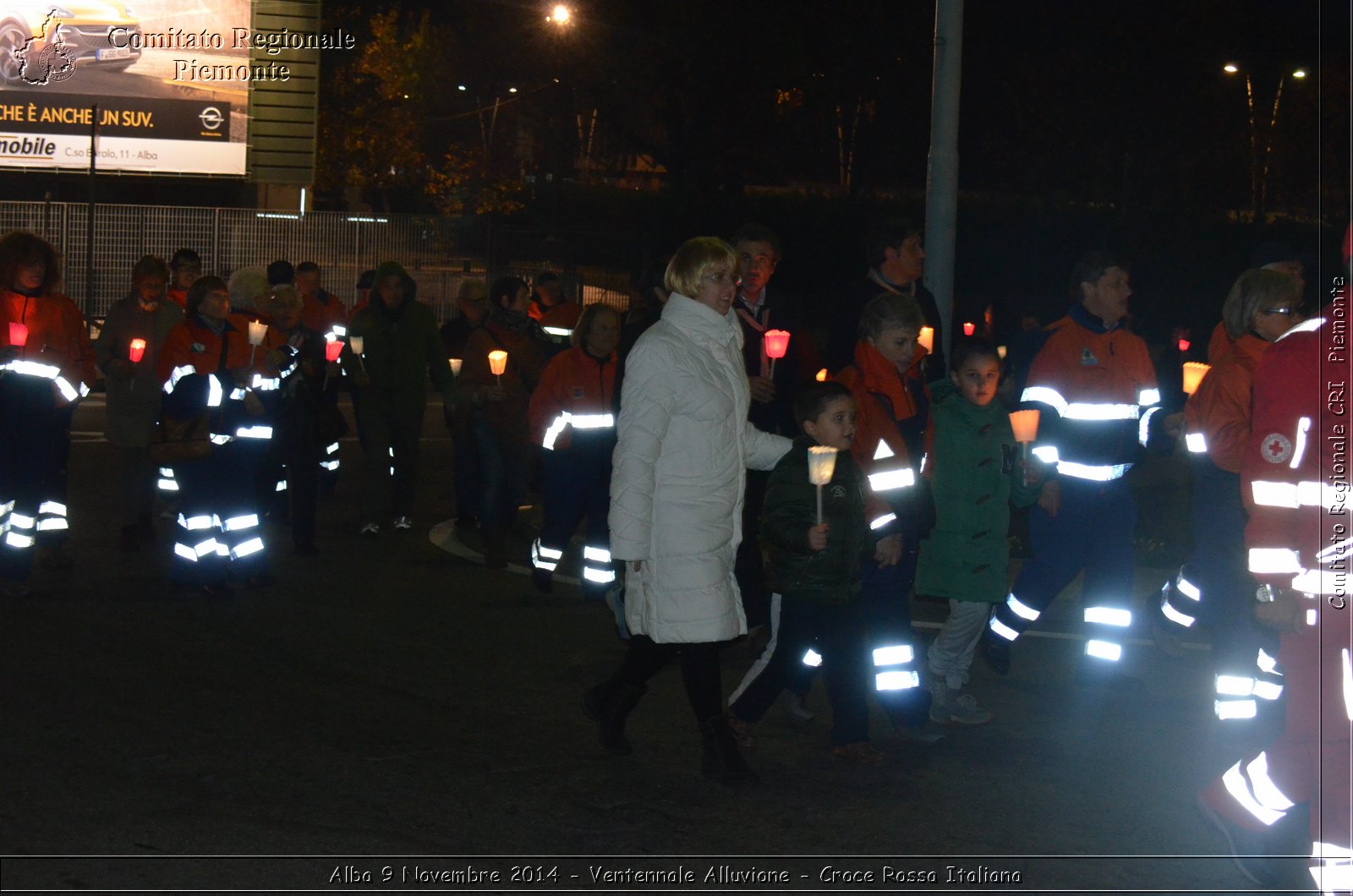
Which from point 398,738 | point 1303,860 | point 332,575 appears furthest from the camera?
point 332,575

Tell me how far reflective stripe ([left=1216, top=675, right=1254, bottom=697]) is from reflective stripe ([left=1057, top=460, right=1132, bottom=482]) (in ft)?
3.68

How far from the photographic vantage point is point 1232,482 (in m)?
6.52

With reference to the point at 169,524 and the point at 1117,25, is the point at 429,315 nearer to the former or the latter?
the point at 169,524

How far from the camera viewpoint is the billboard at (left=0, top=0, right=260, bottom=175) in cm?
→ 2852

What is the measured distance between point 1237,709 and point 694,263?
2.89 m

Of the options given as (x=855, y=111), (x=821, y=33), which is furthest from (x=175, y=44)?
(x=855, y=111)

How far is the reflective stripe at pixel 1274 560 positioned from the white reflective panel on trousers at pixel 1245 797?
2.29 ft

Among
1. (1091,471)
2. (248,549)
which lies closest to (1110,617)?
(1091,471)

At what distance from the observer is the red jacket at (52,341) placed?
900 cm

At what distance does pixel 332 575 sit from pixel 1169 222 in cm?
3523

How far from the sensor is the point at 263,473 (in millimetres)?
9484

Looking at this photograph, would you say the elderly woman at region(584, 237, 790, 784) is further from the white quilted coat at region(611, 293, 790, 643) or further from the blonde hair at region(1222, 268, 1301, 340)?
the blonde hair at region(1222, 268, 1301, 340)

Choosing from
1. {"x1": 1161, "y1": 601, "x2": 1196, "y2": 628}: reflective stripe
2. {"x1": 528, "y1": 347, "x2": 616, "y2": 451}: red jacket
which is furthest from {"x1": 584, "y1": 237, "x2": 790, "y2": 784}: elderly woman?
{"x1": 528, "y1": 347, "x2": 616, "y2": 451}: red jacket

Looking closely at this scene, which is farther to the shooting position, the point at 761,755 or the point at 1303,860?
the point at 761,755
